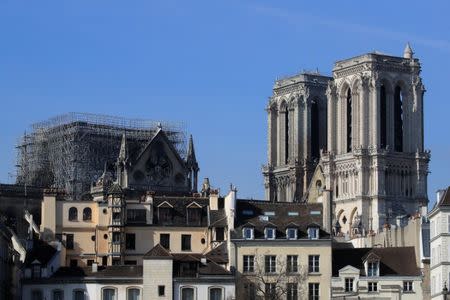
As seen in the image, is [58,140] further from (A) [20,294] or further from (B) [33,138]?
(A) [20,294]

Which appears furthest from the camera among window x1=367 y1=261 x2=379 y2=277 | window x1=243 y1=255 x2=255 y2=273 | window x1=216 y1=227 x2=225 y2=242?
window x1=216 y1=227 x2=225 y2=242

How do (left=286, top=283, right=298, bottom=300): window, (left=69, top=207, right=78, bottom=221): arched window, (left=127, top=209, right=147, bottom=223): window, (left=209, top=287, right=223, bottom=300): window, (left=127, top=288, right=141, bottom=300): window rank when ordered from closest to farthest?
(left=209, top=287, right=223, bottom=300): window
(left=127, top=288, right=141, bottom=300): window
(left=286, top=283, right=298, bottom=300): window
(left=69, top=207, right=78, bottom=221): arched window
(left=127, top=209, right=147, bottom=223): window

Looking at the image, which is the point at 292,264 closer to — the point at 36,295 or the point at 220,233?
the point at 220,233

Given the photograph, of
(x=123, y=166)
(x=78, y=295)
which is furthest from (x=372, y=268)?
(x=123, y=166)

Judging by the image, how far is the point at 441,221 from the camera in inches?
4486

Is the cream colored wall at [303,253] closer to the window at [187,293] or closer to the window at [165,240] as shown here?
the window at [187,293]

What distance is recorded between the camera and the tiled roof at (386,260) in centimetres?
12119

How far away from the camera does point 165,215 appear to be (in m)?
134

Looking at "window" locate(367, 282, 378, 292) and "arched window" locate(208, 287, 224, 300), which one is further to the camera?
"window" locate(367, 282, 378, 292)

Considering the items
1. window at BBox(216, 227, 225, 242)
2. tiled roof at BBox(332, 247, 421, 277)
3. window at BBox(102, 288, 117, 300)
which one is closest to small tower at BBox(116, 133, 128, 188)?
window at BBox(216, 227, 225, 242)

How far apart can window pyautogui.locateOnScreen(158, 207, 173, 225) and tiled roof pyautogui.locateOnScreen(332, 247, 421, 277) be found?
16024 millimetres

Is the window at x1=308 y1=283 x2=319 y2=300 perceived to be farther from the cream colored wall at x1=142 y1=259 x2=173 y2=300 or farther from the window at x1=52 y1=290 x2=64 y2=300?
the window at x1=52 y1=290 x2=64 y2=300

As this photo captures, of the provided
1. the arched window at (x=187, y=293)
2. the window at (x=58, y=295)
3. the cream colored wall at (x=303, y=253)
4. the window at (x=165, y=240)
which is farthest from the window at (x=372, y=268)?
the window at (x=58, y=295)

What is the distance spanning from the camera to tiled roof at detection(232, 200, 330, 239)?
123m
